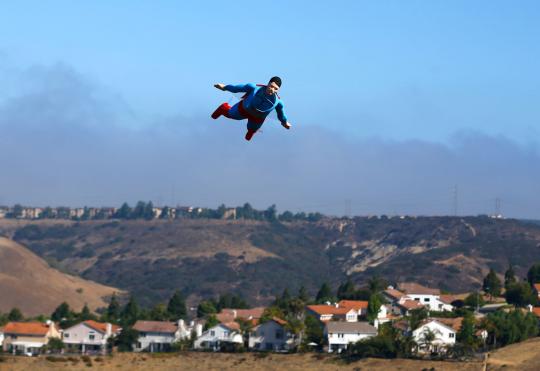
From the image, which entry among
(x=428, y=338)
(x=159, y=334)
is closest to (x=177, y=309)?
(x=159, y=334)

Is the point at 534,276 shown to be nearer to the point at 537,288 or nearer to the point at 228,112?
the point at 537,288

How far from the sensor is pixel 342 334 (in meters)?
148

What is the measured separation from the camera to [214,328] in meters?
156

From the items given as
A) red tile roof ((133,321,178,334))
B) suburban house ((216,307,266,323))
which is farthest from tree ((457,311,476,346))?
red tile roof ((133,321,178,334))

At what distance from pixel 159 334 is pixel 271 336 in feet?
56.9

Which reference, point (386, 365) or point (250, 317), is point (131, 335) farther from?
point (386, 365)

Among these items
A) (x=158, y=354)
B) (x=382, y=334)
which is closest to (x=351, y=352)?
(x=382, y=334)

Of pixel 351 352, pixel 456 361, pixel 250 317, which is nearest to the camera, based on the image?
pixel 456 361

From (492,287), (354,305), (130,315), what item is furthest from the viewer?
(492,287)

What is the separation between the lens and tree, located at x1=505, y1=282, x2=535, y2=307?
165125 mm

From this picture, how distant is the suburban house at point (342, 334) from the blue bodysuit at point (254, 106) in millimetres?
102825

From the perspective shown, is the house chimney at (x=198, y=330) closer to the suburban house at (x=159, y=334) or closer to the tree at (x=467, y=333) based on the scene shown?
the suburban house at (x=159, y=334)

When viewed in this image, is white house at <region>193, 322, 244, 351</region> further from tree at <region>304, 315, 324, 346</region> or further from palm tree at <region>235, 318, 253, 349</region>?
tree at <region>304, 315, 324, 346</region>

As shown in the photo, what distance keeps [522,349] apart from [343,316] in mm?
32932
